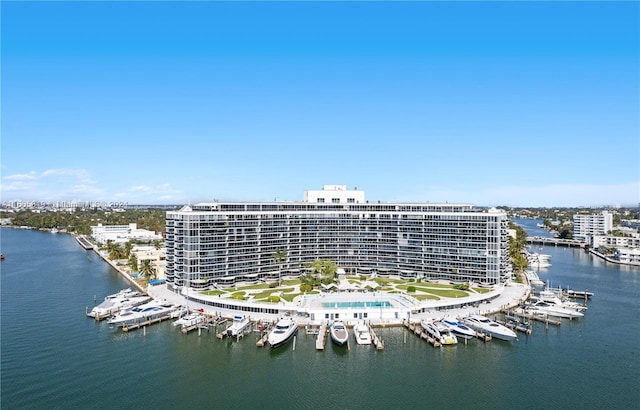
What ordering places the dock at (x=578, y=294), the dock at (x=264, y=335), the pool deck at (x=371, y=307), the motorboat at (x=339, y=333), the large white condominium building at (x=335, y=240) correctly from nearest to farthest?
the motorboat at (x=339, y=333)
the dock at (x=264, y=335)
the pool deck at (x=371, y=307)
the large white condominium building at (x=335, y=240)
the dock at (x=578, y=294)

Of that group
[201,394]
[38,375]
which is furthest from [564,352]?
[38,375]

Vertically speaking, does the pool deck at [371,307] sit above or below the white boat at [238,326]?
above

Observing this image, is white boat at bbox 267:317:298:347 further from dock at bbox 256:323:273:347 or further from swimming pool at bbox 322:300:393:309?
swimming pool at bbox 322:300:393:309

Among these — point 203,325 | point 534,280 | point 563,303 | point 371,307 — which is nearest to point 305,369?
point 371,307

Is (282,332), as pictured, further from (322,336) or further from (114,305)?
(114,305)

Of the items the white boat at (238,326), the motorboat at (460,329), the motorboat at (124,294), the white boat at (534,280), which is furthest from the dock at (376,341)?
the white boat at (534,280)

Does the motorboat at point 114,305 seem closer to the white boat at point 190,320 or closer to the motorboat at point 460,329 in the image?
the white boat at point 190,320
